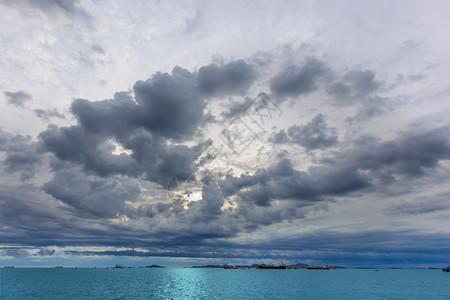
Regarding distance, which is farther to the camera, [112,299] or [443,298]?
[443,298]

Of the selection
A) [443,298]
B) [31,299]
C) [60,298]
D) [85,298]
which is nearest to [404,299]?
[443,298]

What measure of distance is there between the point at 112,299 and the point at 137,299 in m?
9.18

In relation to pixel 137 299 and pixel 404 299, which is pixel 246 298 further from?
pixel 404 299

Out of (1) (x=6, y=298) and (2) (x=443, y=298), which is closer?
(1) (x=6, y=298)

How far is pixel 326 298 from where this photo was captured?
114 meters

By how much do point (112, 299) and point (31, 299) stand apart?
31474 mm

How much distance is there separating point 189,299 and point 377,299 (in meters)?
73.4

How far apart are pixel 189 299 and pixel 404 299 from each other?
84.4 m

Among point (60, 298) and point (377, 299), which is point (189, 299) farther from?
point (377, 299)

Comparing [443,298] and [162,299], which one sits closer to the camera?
[162,299]

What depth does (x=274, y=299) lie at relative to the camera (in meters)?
107

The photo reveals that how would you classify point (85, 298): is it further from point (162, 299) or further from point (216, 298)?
point (216, 298)

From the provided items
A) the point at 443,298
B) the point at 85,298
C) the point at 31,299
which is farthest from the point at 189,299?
the point at 443,298

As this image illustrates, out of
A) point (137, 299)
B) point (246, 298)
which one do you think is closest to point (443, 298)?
point (246, 298)
